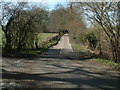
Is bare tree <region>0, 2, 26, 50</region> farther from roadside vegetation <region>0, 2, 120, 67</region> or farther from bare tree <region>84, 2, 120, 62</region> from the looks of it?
bare tree <region>84, 2, 120, 62</region>

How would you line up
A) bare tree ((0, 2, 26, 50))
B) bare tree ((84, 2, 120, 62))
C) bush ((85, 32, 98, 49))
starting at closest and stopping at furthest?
1. bare tree ((84, 2, 120, 62))
2. bare tree ((0, 2, 26, 50))
3. bush ((85, 32, 98, 49))

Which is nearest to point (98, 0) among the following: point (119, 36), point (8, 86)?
point (119, 36)

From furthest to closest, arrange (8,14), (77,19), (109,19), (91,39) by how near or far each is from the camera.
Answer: (91,39)
(77,19)
(8,14)
(109,19)

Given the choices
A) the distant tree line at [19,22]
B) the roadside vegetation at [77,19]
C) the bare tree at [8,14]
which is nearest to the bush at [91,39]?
the roadside vegetation at [77,19]

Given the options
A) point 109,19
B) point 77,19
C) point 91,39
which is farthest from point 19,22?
point 91,39

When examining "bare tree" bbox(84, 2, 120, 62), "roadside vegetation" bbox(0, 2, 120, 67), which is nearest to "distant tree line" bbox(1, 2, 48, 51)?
"roadside vegetation" bbox(0, 2, 120, 67)

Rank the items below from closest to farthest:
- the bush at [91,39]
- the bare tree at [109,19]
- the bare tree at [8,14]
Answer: the bare tree at [109,19] → the bare tree at [8,14] → the bush at [91,39]

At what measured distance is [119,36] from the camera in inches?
664

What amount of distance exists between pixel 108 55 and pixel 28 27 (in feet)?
37.4

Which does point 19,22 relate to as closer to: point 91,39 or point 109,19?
point 109,19

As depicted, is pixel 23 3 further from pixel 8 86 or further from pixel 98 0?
pixel 8 86

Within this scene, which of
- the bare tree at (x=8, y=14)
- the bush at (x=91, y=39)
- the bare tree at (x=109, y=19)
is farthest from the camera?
the bush at (x=91, y=39)

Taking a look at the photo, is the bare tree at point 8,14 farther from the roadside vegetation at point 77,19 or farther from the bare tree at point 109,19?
the bare tree at point 109,19

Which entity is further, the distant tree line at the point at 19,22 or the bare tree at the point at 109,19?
the distant tree line at the point at 19,22
